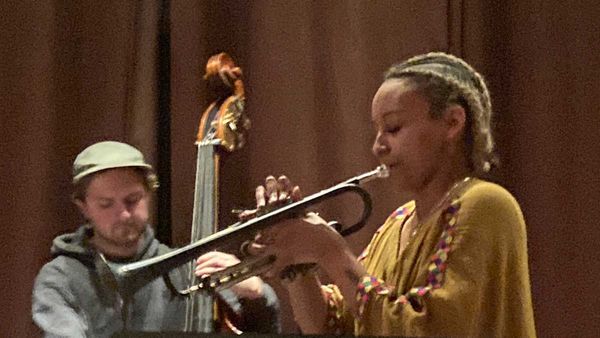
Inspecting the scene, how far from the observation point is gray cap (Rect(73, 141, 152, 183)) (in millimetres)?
1814

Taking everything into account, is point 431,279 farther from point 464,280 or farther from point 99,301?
point 99,301

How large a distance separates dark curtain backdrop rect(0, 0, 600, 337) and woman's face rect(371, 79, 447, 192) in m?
0.65

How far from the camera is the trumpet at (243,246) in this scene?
1373mm

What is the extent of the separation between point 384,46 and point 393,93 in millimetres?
703

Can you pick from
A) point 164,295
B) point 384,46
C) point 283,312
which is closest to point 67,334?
point 164,295

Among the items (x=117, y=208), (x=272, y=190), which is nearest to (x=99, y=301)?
(x=117, y=208)

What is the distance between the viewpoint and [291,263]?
143cm

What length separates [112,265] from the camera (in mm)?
1797

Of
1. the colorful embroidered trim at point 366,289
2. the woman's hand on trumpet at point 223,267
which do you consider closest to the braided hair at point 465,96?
the colorful embroidered trim at point 366,289

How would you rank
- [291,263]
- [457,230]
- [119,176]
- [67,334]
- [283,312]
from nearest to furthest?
1. [457,230]
2. [291,263]
3. [67,334]
4. [119,176]
5. [283,312]

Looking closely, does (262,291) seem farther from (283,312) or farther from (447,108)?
(447,108)

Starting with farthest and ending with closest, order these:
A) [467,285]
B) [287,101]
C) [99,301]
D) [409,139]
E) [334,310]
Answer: [287,101]
[99,301]
[334,310]
[409,139]
[467,285]

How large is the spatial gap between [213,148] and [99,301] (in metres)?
0.35

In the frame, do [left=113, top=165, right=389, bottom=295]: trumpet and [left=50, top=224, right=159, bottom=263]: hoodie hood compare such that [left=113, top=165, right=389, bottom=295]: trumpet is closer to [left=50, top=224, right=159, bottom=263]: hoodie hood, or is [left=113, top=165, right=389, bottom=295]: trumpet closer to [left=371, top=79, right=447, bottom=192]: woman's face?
[left=371, top=79, right=447, bottom=192]: woman's face
